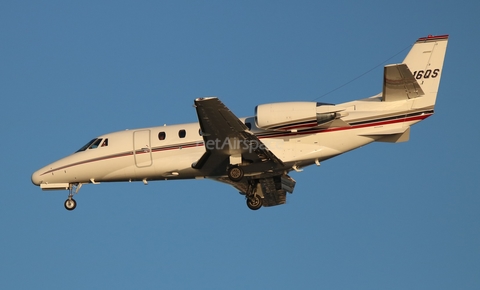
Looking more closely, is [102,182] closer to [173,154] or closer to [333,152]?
[173,154]

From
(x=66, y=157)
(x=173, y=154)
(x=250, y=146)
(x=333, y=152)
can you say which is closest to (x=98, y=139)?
(x=66, y=157)

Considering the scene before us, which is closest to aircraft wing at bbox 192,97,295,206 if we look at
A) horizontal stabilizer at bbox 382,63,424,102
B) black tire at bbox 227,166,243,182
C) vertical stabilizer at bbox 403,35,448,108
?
black tire at bbox 227,166,243,182

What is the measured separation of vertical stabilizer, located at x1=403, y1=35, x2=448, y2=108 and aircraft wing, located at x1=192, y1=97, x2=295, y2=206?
492cm

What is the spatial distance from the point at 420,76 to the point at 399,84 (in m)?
1.31

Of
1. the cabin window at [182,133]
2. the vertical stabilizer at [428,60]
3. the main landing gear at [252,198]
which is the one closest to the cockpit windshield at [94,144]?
the cabin window at [182,133]

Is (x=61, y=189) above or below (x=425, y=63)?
below

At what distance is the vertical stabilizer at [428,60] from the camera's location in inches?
1020

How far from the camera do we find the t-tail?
82.0 feet

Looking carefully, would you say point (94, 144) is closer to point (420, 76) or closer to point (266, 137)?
point (266, 137)

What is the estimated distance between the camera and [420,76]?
26062mm

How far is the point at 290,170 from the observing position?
2734 cm

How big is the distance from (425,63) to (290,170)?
531 centimetres

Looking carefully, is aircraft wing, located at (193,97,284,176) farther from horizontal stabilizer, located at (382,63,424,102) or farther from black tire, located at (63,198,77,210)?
black tire, located at (63,198,77,210)

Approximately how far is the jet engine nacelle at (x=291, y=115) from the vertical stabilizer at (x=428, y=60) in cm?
290
